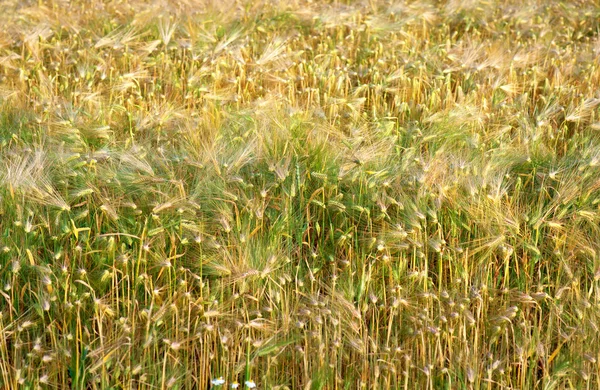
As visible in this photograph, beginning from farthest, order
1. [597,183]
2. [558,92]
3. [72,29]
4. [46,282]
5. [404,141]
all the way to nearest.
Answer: [72,29] < [558,92] < [404,141] < [597,183] < [46,282]

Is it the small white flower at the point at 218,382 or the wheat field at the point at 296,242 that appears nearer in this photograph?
the small white flower at the point at 218,382

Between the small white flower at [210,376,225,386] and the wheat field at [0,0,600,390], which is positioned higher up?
the wheat field at [0,0,600,390]

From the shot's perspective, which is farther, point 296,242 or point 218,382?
point 296,242

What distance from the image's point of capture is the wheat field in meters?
2.50

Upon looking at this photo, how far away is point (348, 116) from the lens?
3.48 metres

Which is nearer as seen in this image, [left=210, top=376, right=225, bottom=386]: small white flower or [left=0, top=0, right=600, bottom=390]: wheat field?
[left=210, top=376, right=225, bottom=386]: small white flower

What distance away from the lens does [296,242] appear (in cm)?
283

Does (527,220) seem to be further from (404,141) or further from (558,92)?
(558,92)

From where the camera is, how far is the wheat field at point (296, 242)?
2496mm

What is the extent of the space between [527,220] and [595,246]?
9.3 inches

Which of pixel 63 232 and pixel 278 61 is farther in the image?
pixel 278 61

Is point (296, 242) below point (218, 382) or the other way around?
the other way around

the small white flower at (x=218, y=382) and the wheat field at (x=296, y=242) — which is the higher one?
the wheat field at (x=296, y=242)

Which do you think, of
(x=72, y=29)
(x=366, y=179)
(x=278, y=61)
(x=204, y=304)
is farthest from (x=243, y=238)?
(x=72, y=29)
